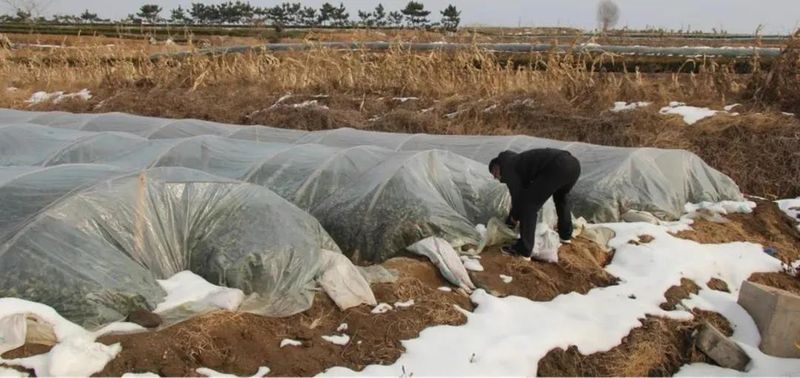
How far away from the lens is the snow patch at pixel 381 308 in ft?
14.9

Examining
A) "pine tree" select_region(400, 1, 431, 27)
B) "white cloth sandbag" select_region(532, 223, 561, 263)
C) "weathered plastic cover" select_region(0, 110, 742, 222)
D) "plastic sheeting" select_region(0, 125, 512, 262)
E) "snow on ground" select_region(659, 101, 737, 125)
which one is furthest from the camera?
"pine tree" select_region(400, 1, 431, 27)

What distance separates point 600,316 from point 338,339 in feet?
6.42

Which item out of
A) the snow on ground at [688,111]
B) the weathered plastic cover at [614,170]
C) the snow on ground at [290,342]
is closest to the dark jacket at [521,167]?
the weathered plastic cover at [614,170]

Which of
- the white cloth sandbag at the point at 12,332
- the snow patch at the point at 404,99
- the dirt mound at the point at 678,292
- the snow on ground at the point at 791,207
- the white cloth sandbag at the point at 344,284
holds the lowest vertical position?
the dirt mound at the point at 678,292

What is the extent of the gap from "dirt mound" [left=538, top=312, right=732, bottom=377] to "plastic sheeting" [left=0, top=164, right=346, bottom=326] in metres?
1.72

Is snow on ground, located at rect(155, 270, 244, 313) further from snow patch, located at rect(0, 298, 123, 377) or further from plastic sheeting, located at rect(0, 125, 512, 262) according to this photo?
plastic sheeting, located at rect(0, 125, 512, 262)

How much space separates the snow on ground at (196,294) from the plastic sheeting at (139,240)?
8cm

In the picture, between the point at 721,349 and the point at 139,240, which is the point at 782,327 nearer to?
the point at 721,349

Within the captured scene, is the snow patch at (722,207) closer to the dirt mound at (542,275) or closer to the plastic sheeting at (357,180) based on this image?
the dirt mound at (542,275)

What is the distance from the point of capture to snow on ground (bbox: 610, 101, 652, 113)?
1080 cm

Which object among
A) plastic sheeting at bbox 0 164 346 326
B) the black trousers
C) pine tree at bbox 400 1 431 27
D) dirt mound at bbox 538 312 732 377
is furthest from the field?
pine tree at bbox 400 1 431 27

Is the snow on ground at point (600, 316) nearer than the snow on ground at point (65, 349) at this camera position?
No

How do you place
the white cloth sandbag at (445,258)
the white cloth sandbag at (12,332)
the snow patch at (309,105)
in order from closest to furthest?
the white cloth sandbag at (12,332) < the white cloth sandbag at (445,258) < the snow patch at (309,105)

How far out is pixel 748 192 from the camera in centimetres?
877
